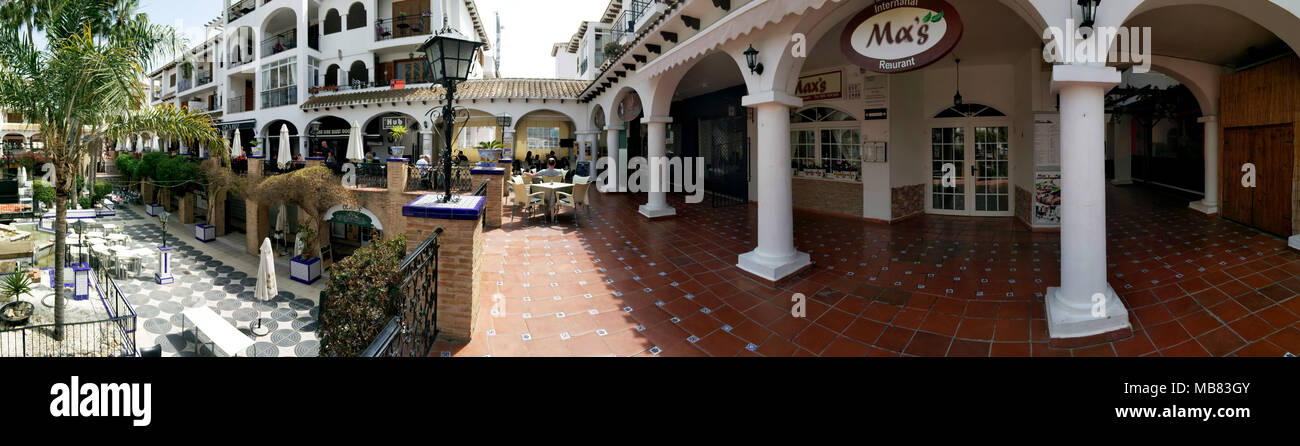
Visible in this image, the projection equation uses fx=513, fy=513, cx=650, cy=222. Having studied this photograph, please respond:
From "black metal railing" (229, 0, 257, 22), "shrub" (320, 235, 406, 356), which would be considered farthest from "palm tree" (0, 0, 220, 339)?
"black metal railing" (229, 0, 257, 22)

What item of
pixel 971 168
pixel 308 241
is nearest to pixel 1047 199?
pixel 971 168

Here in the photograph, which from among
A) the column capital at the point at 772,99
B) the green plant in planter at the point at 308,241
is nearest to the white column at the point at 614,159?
the column capital at the point at 772,99

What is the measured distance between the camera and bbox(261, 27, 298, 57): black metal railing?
26.7 m

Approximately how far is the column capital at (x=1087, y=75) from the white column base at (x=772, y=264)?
118 inches

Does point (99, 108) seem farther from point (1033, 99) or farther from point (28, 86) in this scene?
point (1033, 99)

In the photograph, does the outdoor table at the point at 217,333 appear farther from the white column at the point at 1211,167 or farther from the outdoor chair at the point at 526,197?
the white column at the point at 1211,167

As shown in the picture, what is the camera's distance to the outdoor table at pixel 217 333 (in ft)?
34.4

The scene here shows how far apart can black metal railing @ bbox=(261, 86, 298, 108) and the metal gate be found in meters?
21.7

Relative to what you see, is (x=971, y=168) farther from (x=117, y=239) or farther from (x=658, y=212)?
(x=117, y=239)

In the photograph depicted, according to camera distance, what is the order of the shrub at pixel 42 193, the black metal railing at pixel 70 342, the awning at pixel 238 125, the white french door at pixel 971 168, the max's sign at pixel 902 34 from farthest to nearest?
1. the awning at pixel 238 125
2. the shrub at pixel 42 193
3. the black metal railing at pixel 70 342
4. the white french door at pixel 971 168
5. the max's sign at pixel 902 34

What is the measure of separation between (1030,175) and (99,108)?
1783cm

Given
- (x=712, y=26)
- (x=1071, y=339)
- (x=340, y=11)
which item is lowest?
(x=1071, y=339)
